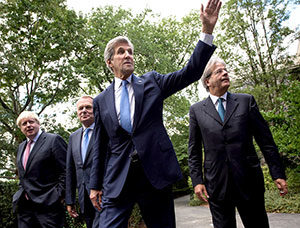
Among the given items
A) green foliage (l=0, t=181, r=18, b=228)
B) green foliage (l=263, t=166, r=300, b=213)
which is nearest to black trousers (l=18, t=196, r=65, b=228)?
green foliage (l=0, t=181, r=18, b=228)

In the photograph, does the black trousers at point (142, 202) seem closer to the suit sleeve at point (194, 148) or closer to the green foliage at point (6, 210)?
the suit sleeve at point (194, 148)

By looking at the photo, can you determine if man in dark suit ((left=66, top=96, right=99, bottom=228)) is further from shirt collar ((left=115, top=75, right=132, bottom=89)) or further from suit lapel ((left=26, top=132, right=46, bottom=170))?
shirt collar ((left=115, top=75, right=132, bottom=89))

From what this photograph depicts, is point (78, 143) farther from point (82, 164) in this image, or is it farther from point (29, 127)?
point (29, 127)

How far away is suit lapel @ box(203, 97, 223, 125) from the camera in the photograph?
127 inches

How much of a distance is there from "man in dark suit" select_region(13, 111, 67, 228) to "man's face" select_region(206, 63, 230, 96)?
2626 mm

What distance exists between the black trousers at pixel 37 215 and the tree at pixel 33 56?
8619 millimetres

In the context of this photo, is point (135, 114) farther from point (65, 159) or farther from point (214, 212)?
point (65, 159)

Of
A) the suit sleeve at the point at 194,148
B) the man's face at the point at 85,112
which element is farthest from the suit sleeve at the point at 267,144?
the man's face at the point at 85,112

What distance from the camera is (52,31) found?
42.0 ft

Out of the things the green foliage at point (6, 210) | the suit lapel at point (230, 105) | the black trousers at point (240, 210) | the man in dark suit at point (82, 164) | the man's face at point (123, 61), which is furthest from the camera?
the green foliage at point (6, 210)

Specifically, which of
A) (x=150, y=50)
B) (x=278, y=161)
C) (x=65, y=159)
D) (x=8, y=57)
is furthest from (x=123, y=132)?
(x=150, y=50)

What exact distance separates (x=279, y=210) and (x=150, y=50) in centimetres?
1321

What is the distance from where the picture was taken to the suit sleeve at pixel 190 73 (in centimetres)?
231

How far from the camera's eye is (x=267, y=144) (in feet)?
10.2
